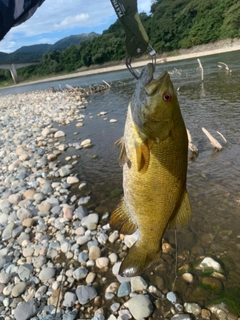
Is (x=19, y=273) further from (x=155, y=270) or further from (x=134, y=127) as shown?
(x=134, y=127)

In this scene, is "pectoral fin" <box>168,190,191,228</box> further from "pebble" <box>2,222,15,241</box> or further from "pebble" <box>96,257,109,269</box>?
"pebble" <box>2,222,15,241</box>

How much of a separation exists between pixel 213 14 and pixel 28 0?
7368 cm

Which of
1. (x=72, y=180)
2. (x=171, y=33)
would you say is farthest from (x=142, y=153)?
(x=171, y=33)

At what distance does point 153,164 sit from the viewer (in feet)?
6.53

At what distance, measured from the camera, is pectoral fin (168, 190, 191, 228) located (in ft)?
7.20

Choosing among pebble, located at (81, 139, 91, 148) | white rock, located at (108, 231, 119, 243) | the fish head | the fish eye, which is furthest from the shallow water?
the fish eye

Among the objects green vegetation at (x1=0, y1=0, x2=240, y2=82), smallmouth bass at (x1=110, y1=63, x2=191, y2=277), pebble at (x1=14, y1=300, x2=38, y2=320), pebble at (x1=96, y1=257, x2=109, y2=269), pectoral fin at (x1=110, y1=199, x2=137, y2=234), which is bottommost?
pebble at (x1=96, y1=257, x2=109, y2=269)

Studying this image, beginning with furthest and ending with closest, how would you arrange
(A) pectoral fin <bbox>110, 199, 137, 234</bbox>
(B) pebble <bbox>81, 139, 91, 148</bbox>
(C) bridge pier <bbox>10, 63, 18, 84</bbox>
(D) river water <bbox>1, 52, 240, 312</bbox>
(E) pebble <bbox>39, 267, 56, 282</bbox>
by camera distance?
(C) bridge pier <bbox>10, 63, 18, 84</bbox>
(B) pebble <bbox>81, 139, 91, 148</bbox>
(D) river water <bbox>1, 52, 240, 312</bbox>
(E) pebble <bbox>39, 267, 56, 282</bbox>
(A) pectoral fin <bbox>110, 199, 137, 234</bbox>

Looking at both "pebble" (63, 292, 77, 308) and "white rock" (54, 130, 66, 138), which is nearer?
"pebble" (63, 292, 77, 308)

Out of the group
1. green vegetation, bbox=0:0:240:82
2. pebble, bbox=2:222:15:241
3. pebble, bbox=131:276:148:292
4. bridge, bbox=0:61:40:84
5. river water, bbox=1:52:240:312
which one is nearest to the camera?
pebble, bbox=131:276:148:292

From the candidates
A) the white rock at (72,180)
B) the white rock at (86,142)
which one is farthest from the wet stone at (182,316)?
the white rock at (86,142)

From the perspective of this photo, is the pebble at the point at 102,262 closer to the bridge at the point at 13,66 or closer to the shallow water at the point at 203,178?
the shallow water at the point at 203,178

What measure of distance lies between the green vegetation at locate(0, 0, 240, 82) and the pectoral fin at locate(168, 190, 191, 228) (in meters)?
54.0

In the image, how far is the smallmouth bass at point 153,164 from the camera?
187cm
